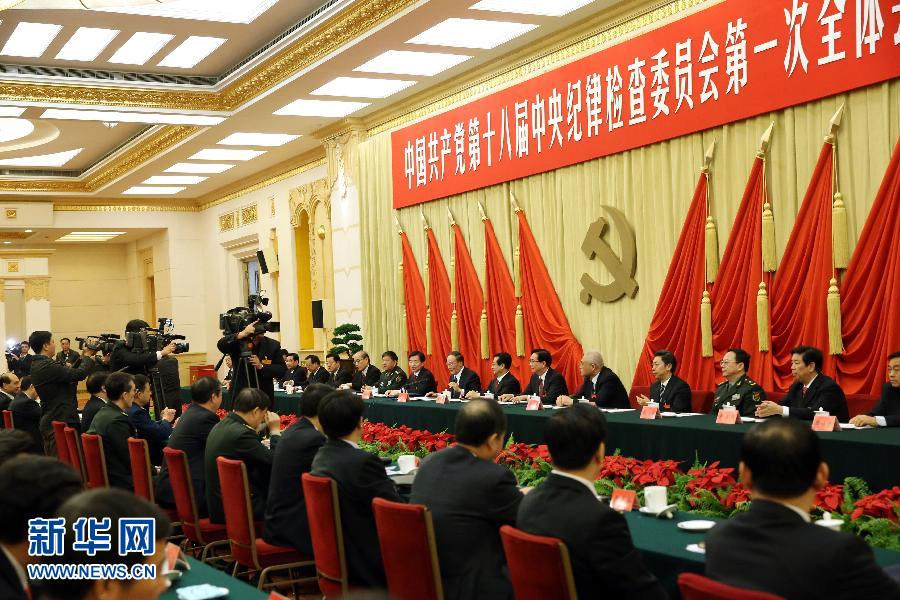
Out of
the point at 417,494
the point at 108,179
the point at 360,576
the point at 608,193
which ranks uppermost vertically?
the point at 108,179

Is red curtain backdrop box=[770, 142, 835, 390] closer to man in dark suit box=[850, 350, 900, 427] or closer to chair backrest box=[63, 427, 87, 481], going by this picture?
man in dark suit box=[850, 350, 900, 427]

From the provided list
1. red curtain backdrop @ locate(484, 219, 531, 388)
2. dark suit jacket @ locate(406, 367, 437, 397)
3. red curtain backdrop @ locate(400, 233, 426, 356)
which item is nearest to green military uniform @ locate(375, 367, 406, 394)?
dark suit jacket @ locate(406, 367, 437, 397)

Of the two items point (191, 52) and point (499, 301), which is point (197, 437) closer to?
point (499, 301)

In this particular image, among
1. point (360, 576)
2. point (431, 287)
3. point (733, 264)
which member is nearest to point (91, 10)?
point (431, 287)

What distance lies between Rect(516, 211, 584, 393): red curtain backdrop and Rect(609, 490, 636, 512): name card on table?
5023mm

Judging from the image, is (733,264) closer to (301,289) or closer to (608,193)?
(608,193)

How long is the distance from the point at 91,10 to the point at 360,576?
5.84 m

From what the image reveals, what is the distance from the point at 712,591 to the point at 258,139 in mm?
10979

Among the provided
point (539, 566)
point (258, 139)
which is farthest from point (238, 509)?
point (258, 139)

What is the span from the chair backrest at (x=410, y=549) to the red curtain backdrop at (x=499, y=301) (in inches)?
240

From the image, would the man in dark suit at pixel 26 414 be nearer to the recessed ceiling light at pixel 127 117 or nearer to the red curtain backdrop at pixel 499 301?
the recessed ceiling light at pixel 127 117

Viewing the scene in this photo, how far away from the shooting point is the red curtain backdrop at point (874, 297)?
5883 mm

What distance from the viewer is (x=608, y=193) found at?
26.7 feet

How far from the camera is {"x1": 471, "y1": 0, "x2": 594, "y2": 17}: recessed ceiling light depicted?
7.68 m
